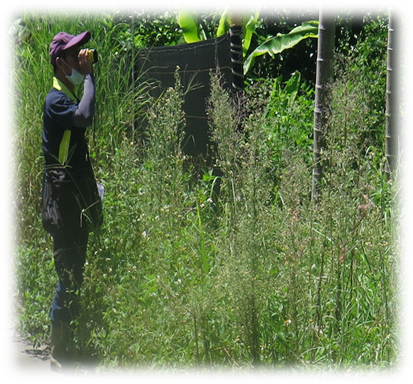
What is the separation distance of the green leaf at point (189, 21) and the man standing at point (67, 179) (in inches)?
21.6

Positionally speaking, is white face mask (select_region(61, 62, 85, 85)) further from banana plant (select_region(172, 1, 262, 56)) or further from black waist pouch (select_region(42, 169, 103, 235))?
banana plant (select_region(172, 1, 262, 56))

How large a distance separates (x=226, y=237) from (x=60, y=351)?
3.47 ft

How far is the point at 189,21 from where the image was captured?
11.1 ft

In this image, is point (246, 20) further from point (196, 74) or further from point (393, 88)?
point (393, 88)

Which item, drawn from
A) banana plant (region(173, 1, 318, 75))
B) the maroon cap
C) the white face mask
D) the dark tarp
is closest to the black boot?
the dark tarp

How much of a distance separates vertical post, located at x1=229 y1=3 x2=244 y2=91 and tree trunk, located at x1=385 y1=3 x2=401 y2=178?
0.85 m

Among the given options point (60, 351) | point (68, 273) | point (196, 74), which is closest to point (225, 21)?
point (196, 74)

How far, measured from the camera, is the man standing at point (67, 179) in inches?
124

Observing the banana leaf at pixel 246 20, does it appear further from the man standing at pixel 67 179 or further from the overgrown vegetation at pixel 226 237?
the man standing at pixel 67 179

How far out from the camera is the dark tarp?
10.9 feet

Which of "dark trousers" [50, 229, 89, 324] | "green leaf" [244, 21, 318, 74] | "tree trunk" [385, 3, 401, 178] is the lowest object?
"dark trousers" [50, 229, 89, 324]

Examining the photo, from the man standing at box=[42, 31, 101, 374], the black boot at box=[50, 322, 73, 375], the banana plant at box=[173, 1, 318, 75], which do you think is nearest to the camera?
the man standing at box=[42, 31, 101, 374]

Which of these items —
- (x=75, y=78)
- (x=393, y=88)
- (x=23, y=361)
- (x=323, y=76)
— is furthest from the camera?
(x=393, y=88)

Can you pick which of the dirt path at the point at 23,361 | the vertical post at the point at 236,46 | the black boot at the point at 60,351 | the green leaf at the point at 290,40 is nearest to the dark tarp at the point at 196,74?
the vertical post at the point at 236,46
